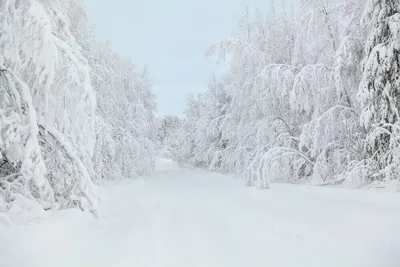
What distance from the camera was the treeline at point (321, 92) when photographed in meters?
9.16

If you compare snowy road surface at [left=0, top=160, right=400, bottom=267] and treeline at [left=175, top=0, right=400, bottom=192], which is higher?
treeline at [left=175, top=0, right=400, bottom=192]

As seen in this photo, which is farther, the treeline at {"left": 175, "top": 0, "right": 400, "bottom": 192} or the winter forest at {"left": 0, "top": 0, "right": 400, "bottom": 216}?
the treeline at {"left": 175, "top": 0, "right": 400, "bottom": 192}

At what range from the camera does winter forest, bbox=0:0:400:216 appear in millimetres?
5812

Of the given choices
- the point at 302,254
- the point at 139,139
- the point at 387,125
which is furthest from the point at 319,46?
the point at 139,139

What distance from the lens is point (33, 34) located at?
18.6ft

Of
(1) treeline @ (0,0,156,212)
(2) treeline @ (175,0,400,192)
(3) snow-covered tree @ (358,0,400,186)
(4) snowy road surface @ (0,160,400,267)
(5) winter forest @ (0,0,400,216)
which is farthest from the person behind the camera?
(2) treeline @ (175,0,400,192)

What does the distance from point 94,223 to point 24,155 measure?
1.93 meters

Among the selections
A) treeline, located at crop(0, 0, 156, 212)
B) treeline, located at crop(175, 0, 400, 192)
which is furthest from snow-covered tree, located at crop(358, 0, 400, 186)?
treeline, located at crop(0, 0, 156, 212)

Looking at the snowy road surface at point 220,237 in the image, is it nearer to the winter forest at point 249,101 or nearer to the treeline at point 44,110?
the treeline at point 44,110

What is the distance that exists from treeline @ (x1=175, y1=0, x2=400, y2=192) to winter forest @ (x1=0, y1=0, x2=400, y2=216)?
4 cm

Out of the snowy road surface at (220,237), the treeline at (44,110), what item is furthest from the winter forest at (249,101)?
the snowy road surface at (220,237)

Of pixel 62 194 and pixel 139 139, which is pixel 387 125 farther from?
pixel 139 139

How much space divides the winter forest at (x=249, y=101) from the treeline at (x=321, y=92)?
4 centimetres

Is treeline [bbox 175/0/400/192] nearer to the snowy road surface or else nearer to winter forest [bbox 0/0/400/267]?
winter forest [bbox 0/0/400/267]
